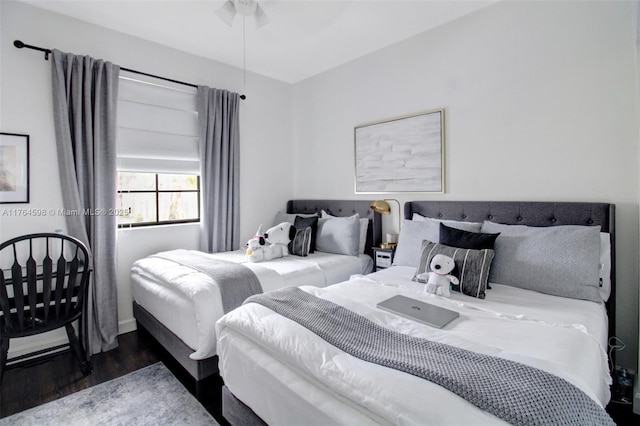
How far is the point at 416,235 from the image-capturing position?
262 cm

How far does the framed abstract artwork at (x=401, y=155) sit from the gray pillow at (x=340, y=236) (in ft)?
1.45

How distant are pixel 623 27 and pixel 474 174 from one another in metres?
1.24

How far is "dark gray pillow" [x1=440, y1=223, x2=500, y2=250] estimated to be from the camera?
2129 millimetres

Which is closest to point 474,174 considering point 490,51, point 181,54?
point 490,51

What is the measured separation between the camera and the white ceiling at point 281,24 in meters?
2.47

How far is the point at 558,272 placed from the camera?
1.92m

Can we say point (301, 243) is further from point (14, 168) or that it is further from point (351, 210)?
point (14, 168)

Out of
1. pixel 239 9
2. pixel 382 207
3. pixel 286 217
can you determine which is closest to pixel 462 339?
pixel 382 207

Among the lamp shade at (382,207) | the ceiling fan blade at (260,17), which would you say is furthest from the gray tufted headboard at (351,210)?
the ceiling fan blade at (260,17)

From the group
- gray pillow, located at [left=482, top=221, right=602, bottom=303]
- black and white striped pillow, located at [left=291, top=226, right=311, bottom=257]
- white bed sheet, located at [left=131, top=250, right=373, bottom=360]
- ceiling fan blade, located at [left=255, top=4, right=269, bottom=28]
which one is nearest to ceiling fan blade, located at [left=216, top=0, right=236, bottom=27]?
ceiling fan blade, located at [left=255, top=4, right=269, bottom=28]

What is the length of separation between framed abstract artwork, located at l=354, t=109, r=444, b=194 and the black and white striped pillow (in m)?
0.77

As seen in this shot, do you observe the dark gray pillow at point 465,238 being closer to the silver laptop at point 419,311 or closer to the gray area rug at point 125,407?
the silver laptop at point 419,311

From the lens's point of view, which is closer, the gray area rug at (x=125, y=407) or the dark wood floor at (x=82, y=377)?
the gray area rug at (x=125, y=407)

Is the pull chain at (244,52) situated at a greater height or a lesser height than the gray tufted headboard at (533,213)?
greater
